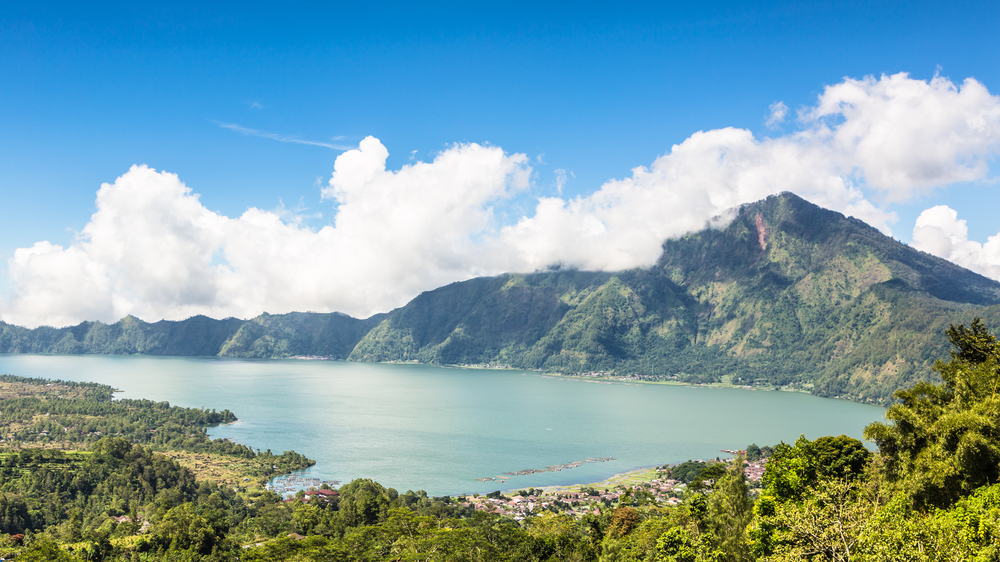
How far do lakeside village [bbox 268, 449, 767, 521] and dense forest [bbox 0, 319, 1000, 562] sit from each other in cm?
81

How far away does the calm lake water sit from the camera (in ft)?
232

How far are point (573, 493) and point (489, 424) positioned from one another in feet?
148

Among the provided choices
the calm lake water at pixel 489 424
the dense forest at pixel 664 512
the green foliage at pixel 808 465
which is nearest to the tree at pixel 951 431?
the dense forest at pixel 664 512

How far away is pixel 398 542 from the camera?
26516mm

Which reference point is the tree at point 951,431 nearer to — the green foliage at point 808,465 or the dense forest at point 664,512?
the dense forest at point 664,512

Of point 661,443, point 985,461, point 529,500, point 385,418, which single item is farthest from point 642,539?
point 385,418

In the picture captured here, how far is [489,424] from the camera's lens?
101188 millimetres

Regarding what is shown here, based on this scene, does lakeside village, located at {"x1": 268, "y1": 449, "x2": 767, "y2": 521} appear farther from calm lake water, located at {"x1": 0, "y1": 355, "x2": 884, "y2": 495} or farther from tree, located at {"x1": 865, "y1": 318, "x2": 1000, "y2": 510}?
tree, located at {"x1": 865, "y1": 318, "x2": 1000, "y2": 510}

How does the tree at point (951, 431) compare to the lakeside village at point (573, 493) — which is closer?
the tree at point (951, 431)

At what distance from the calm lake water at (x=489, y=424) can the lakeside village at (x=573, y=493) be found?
3218 millimetres

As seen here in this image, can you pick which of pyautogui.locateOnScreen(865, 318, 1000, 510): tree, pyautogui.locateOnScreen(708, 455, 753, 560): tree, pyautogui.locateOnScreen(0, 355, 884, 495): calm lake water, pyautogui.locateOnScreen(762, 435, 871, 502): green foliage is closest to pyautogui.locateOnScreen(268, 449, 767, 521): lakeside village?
pyautogui.locateOnScreen(0, 355, 884, 495): calm lake water

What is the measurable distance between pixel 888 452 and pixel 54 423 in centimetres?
11364

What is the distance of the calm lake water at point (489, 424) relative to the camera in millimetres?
70688

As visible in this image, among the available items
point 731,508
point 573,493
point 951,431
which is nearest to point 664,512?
point 573,493
